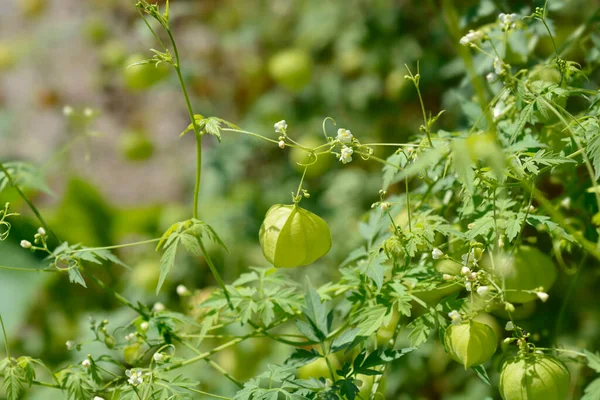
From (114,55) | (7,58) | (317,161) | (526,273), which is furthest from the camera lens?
(7,58)

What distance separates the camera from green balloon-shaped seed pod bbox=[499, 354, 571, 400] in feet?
2.77

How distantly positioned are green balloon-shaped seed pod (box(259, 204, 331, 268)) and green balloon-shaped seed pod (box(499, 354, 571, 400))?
337mm

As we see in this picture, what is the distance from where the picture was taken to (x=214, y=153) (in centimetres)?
240

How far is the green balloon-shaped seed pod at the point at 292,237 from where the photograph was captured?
3.15 feet

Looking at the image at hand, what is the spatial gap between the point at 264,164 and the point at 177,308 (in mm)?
960

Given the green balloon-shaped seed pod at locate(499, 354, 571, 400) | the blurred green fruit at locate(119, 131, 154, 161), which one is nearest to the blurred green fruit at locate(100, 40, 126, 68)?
the blurred green fruit at locate(119, 131, 154, 161)

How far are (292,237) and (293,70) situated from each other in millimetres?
1790

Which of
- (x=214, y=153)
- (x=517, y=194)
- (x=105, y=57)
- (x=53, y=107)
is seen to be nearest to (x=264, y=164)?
(x=214, y=153)

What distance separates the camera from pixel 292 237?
96cm

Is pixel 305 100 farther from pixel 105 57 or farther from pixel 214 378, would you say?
pixel 214 378

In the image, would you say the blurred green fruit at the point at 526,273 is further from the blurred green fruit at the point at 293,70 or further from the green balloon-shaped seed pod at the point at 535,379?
the blurred green fruit at the point at 293,70

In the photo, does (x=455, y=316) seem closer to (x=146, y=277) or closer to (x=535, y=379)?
(x=535, y=379)

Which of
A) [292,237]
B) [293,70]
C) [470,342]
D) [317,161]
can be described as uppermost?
[292,237]

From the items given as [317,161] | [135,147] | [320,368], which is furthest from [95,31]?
[320,368]
